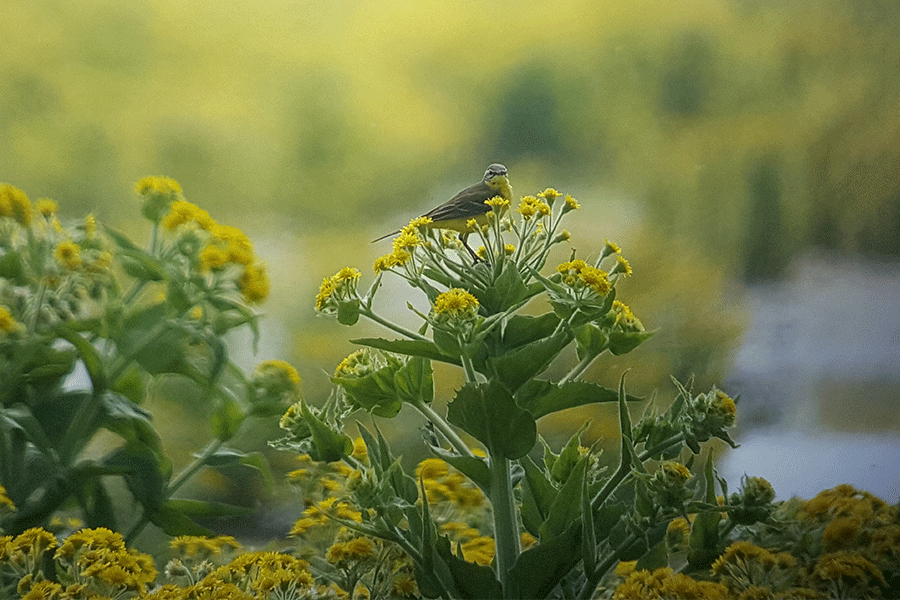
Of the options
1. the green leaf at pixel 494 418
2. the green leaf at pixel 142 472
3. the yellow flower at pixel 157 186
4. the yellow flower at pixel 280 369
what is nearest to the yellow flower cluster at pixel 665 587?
the green leaf at pixel 494 418

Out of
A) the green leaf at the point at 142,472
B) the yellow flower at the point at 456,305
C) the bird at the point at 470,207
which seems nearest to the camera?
the yellow flower at the point at 456,305

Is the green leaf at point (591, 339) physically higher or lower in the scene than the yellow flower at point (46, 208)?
lower

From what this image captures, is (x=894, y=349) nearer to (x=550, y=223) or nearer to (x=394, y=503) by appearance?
(x=550, y=223)

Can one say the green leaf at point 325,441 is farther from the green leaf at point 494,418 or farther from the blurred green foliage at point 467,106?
the blurred green foliage at point 467,106

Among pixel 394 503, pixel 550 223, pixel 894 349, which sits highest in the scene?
pixel 894 349

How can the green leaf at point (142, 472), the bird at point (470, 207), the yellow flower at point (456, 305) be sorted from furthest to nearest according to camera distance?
the green leaf at point (142, 472)
the bird at point (470, 207)
the yellow flower at point (456, 305)

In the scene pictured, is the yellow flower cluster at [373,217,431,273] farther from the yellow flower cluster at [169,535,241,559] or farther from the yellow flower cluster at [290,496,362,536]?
the yellow flower cluster at [169,535,241,559]

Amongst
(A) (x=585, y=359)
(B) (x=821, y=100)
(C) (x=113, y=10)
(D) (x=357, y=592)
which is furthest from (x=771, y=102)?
(C) (x=113, y=10)
